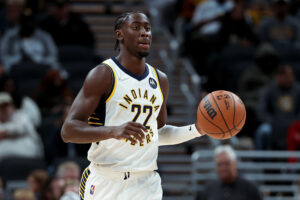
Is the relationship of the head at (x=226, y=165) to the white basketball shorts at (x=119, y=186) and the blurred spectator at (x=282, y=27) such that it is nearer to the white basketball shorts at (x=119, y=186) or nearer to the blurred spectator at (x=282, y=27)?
the white basketball shorts at (x=119, y=186)

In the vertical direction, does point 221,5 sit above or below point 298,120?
above

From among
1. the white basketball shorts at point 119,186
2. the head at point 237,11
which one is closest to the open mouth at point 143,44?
the white basketball shorts at point 119,186

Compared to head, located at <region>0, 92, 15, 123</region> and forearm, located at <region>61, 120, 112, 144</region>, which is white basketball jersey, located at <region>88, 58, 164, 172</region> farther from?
head, located at <region>0, 92, 15, 123</region>

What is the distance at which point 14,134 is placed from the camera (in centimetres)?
924

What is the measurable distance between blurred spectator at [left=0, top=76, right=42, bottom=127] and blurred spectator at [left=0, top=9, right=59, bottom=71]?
4.01 feet

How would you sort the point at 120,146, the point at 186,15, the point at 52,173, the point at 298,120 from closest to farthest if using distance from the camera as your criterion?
the point at 120,146 → the point at 52,173 → the point at 298,120 → the point at 186,15

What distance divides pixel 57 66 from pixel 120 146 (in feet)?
22.8

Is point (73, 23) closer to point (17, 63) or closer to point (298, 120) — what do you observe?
point (17, 63)

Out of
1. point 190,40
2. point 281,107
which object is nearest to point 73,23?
point 190,40

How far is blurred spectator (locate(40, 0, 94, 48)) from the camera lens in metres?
11.8

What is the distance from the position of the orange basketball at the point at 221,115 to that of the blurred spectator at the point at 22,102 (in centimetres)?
542

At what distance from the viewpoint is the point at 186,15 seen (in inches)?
532

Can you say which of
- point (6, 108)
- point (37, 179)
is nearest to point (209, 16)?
point (6, 108)

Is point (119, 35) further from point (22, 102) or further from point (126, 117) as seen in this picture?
point (22, 102)
